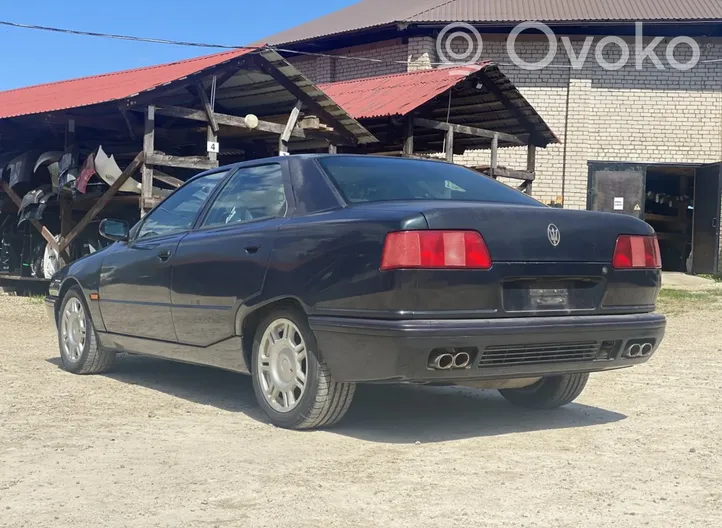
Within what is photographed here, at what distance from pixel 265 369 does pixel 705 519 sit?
244 centimetres

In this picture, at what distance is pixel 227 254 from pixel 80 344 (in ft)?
7.14

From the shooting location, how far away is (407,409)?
5492 millimetres

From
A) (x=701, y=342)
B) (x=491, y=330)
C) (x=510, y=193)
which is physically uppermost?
(x=510, y=193)

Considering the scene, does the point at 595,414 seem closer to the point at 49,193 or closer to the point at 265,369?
the point at 265,369

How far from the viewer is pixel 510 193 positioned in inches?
212

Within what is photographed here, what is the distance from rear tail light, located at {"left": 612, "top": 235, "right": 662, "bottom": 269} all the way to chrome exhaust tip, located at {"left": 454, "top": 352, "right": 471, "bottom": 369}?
1.02 meters

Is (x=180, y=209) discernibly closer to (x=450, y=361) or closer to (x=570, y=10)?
(x=450, y=361)

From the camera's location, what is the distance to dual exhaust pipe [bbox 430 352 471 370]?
4.14 metres

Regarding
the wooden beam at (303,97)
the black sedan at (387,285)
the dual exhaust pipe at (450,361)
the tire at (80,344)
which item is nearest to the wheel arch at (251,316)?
the black sedan at (387,285)

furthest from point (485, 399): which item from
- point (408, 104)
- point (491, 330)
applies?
point (408, 104)

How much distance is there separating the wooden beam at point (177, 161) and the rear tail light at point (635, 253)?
8.61 metres

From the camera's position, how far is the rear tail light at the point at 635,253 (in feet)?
15.4

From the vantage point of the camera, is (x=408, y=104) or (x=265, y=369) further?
(x=408, y=104)

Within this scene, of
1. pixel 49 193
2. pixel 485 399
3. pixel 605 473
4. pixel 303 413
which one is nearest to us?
pixel 605 473
